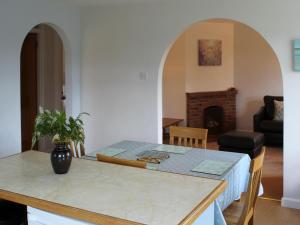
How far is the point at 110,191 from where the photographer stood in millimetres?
1817

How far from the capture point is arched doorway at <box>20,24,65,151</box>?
5973 millimetres

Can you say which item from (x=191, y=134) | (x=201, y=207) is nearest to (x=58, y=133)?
(x=201, y=207)

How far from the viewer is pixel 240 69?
26.8 feet

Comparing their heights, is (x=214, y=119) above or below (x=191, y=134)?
below

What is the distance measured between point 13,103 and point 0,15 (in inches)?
38.6

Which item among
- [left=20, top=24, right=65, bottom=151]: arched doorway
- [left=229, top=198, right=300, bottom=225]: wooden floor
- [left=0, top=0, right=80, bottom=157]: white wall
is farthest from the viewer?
[left=20, top=24, right=65, bottom=151]: arched doorway

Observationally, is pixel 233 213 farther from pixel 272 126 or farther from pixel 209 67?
pixel 209 67

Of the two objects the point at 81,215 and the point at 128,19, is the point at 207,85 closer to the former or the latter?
the point at 128,19

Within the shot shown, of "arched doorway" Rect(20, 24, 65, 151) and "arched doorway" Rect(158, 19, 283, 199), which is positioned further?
"arched doorway" Rect(158, 19, 283, 199)

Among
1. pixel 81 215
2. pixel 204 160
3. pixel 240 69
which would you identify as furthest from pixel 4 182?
pixel 240 69

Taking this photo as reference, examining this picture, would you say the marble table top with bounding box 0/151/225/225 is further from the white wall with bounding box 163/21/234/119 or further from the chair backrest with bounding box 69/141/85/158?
the white wall with bounding box 163/21/234/119

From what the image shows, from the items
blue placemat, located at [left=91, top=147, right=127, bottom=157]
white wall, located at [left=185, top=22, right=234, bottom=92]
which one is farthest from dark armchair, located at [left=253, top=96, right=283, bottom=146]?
blue placemat, located at [left=91, top=147, right=127, bottom=157]

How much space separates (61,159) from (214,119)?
6298 millimetres

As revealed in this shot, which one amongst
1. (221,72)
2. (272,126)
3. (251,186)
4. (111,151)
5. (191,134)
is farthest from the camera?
(221,72)
